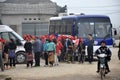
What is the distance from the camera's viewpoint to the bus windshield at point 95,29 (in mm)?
28422

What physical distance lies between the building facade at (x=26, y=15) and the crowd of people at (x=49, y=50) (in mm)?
26625

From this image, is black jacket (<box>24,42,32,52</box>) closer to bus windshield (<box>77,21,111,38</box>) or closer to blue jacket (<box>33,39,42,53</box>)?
blue jacket (<box>33,39,42,53</box>)

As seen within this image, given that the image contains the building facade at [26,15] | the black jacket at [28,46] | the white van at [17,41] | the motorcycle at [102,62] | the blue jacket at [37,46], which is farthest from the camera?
the building facade at [26,15]

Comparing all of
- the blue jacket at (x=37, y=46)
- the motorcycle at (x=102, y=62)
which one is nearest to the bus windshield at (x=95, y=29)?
the blue jacket at (x=37, y=46)

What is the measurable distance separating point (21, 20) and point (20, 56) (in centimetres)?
2938

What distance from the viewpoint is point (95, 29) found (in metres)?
28.8

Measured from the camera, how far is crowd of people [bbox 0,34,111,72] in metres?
24.1

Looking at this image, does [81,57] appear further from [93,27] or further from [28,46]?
[28,46]

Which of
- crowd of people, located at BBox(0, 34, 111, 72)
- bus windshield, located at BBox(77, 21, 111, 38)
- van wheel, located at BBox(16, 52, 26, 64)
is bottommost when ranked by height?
van wheel, located at BBox(16, 52, 26, 64)

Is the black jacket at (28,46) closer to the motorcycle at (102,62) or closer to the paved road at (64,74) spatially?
the paved road at (64,74)

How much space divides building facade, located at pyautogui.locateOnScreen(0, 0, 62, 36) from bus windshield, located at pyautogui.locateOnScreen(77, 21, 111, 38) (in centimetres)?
2491

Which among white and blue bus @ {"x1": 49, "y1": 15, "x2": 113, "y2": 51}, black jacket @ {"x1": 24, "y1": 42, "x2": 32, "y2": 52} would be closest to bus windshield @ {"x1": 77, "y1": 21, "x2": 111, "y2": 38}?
white and blue bus @ {"x1": 49, "y1": 15, "x2": 113, "y2": 51}

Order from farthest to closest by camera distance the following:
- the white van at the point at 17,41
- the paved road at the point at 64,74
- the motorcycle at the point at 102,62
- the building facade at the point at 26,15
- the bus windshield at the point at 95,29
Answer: the building facade at the point at 26,15
the bus windshield at the point at 95,29
the white van at the point at 17,41
the paved road at the point at 64,74
the motorcycle at the point at 102,62

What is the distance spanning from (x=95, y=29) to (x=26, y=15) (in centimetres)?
2903
